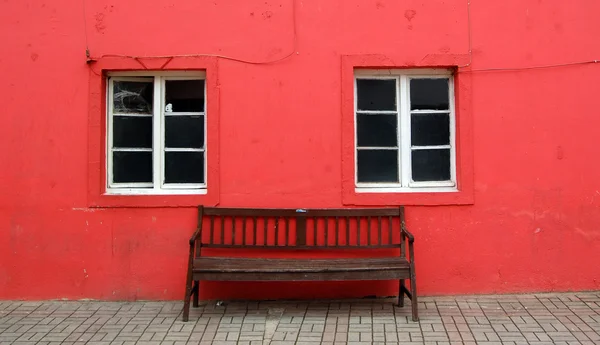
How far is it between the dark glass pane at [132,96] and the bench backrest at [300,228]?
4.35ft

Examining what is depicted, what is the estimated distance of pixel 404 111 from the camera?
5.69m

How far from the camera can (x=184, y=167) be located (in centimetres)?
568

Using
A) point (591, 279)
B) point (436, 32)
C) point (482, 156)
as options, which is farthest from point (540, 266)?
point (436, 32)

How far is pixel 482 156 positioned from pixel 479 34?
4.25 ft

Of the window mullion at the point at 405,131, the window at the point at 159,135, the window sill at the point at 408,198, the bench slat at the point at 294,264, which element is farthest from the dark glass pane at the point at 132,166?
the window mullion at the point at 405,131

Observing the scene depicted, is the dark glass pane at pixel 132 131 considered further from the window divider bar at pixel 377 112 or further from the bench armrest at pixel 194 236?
the window divider bar at pixel 377 112

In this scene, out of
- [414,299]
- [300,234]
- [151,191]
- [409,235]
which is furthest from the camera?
[151,191]

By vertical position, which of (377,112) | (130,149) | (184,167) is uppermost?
(377,112)

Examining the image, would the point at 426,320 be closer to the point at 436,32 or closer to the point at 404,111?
the point at 404,111

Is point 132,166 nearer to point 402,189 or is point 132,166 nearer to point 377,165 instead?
point 377,165

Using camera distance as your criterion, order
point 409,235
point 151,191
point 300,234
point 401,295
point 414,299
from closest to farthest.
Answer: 1. point 414,299
2. point 409,235
3. point 401,295
4. point 300,234
5. point 151,191

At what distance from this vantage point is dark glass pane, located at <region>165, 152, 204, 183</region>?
5676mm

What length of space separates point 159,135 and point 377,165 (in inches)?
93.5

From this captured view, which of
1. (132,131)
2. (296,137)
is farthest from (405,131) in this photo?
(132,131)
